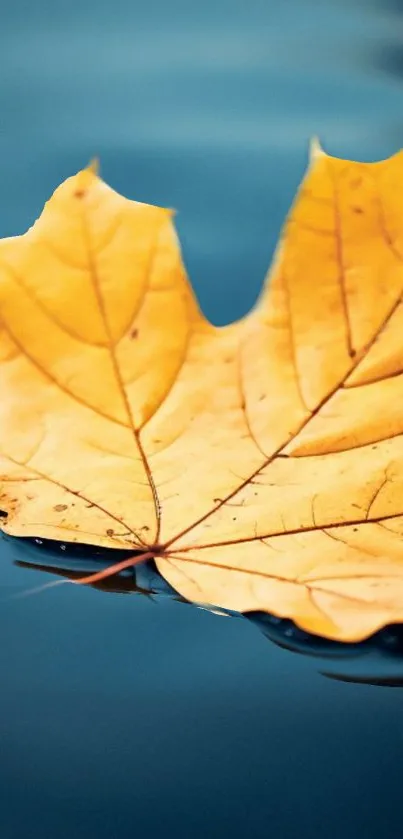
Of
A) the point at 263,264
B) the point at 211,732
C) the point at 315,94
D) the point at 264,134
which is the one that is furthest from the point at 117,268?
the point at 315,94

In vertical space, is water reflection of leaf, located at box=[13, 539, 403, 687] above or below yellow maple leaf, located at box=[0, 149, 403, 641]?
below

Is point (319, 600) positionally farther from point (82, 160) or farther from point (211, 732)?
point (82, 160)

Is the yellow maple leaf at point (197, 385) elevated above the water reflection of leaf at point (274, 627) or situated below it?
above

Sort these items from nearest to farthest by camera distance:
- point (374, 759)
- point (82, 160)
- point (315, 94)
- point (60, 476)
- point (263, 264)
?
point (374, 759) → point (60, 476) → point (263, 264) → point (82, 160) → point (315, 94)
